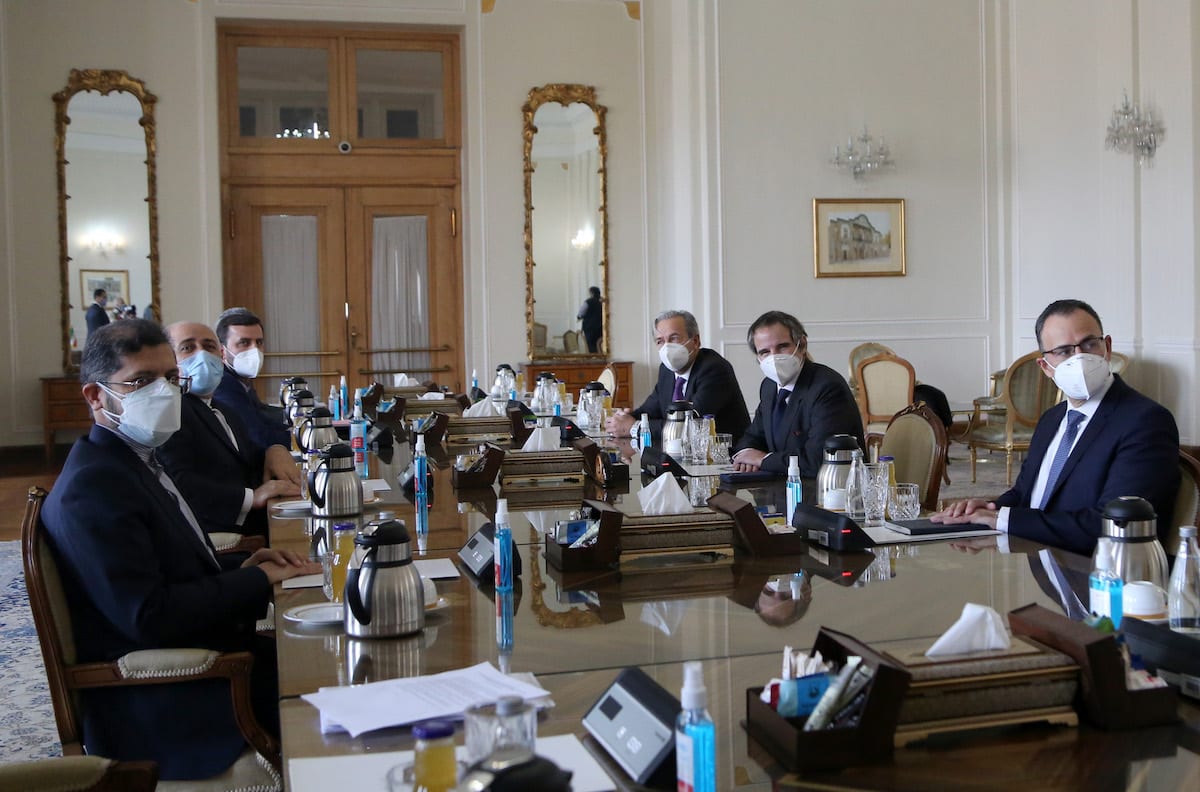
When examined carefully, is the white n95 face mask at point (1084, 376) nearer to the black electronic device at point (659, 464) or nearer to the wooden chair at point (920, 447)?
the wooden chair at point (920, 447)

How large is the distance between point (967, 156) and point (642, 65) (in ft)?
10.1

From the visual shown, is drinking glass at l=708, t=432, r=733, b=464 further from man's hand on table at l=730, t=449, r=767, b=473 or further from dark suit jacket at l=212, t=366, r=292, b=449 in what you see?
dark suit jacket at l=212, t=366, r=292, b=449

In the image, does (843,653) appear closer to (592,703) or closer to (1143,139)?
(592,703)

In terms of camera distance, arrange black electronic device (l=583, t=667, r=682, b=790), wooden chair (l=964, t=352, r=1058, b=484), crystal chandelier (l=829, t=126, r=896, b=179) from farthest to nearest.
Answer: crystal chandelier (l=829, t=126, r=896, b=179)
wooden chair (l=964, t=352, r=1058, b=484)
black electronic device (l=583, t=667, r=682, b=790)

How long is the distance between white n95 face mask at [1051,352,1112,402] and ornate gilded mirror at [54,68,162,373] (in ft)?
28.8

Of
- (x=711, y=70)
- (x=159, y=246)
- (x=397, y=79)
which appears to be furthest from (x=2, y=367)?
(x=711, y=70)

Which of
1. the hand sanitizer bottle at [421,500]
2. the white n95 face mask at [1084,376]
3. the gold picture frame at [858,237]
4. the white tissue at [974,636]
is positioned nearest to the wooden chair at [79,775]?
the hand sanitizer bottle at [421,500]

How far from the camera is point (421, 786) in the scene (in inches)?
48.1

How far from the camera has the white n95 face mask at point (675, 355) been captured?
6.30m

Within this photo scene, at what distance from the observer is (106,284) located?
1033 cm

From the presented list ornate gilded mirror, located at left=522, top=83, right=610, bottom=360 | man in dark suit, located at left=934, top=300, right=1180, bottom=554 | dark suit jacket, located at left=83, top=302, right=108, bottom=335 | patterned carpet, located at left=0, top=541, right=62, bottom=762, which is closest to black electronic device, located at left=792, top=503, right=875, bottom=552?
man in dark suit, located at left=934, top=300, right=1180, bottom=554

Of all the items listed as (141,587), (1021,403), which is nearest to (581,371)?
(1021,403)

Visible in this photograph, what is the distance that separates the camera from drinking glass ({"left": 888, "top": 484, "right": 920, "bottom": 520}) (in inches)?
122

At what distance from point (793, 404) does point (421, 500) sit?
1892mm
